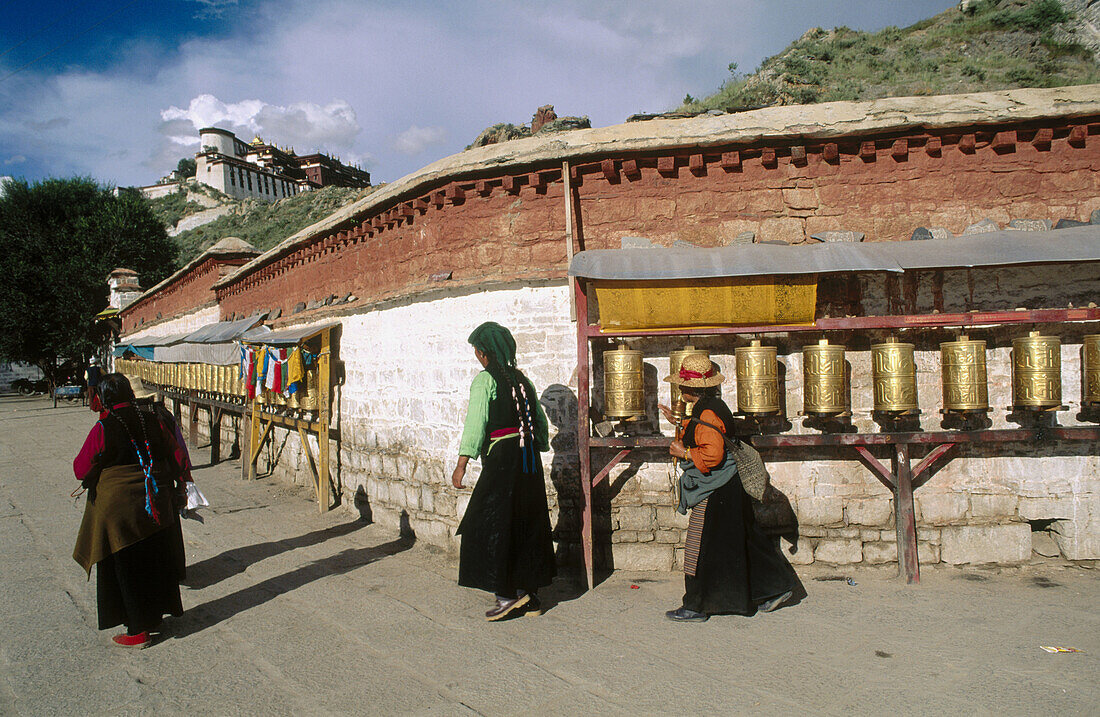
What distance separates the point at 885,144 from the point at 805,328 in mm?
1899

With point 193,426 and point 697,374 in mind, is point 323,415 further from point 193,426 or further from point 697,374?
point 193,426

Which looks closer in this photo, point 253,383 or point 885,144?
point 885,144

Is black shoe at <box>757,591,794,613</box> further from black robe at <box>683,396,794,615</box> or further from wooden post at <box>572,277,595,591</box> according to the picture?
wooden post at <box>572,277,595,591</box>

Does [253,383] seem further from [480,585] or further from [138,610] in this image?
[480,585]

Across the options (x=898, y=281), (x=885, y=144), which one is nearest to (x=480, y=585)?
(x=898, y=281)

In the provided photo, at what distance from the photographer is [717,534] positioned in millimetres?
4473

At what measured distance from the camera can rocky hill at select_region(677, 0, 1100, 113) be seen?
22219 mm

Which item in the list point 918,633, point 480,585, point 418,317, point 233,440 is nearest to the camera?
point 918,633

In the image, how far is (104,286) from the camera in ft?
101

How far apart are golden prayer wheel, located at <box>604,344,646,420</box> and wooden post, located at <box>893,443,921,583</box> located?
212 centimetres

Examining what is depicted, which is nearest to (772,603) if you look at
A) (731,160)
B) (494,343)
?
(494,343)

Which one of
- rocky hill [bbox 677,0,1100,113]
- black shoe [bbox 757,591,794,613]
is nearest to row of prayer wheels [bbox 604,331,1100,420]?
black shoe [bbox 757,591,794,613]

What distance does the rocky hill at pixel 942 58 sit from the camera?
22.2 metres

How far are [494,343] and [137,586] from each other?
299 centimetres
